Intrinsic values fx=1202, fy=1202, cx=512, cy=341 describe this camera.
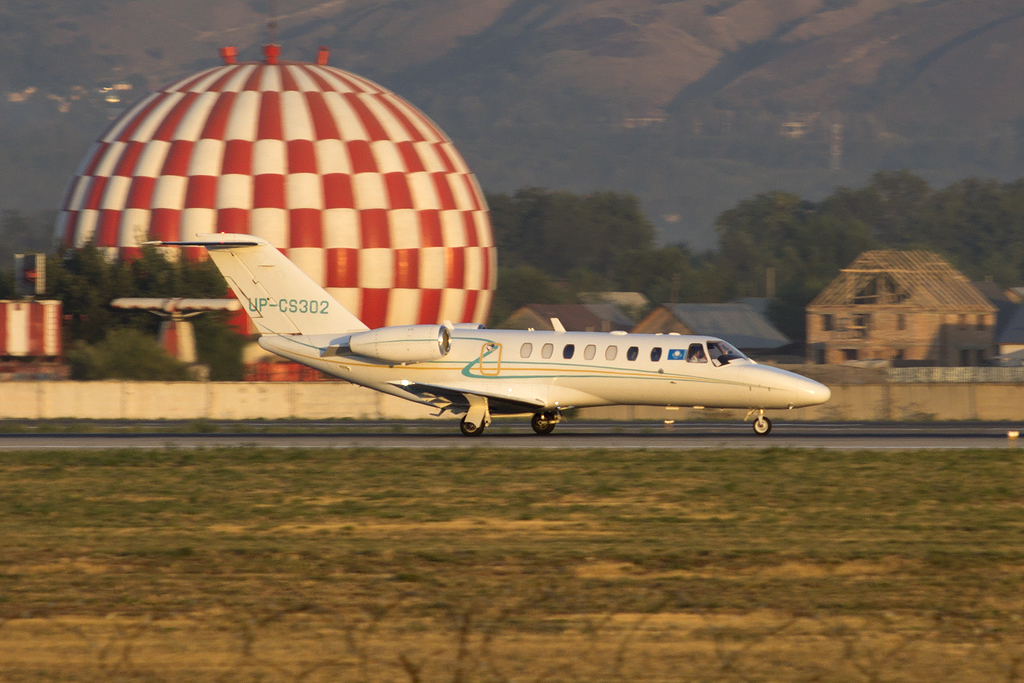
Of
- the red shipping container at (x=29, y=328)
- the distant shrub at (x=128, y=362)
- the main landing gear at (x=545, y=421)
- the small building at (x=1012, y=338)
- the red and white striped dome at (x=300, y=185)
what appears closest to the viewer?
the main landing gear at (x=545, y=421)

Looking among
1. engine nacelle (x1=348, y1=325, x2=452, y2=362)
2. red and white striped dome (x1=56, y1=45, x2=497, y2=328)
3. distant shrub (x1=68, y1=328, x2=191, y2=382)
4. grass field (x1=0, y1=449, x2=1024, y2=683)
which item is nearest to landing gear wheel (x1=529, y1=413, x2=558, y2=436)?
engine nacelle (x1=348, y1=325, x2=452, y2=362)

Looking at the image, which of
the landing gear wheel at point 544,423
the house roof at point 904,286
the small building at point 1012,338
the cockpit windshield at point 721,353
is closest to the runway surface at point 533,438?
the landing gear wheel at point 544,423

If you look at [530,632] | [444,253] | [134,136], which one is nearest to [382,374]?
[530,632]

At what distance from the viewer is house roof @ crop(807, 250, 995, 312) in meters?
78.9

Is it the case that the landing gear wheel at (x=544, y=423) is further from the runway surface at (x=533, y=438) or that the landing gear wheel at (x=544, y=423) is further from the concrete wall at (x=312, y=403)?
the concrete wall at (x=312, y=403)

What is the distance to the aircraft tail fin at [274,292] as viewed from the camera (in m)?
28.5

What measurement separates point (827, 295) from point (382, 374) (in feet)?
196

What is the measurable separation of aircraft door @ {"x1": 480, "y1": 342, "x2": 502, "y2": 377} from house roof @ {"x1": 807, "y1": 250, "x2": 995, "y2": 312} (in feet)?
189

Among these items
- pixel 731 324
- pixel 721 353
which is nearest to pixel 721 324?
pixel 731 324

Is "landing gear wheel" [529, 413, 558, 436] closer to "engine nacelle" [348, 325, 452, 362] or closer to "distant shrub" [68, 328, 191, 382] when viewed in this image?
"engine nacelle" [348, 325, 452, 362]

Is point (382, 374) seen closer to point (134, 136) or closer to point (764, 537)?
point (764, 537)

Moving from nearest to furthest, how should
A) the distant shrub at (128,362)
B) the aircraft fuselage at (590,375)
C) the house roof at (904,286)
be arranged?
the aircraft fuselage at (590,375)
the distant shrub at (128,362)
the house roof at (904,286)

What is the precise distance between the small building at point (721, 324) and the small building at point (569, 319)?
208 inches

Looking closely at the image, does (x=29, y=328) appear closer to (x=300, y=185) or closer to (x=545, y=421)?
(x=300, y=185)
